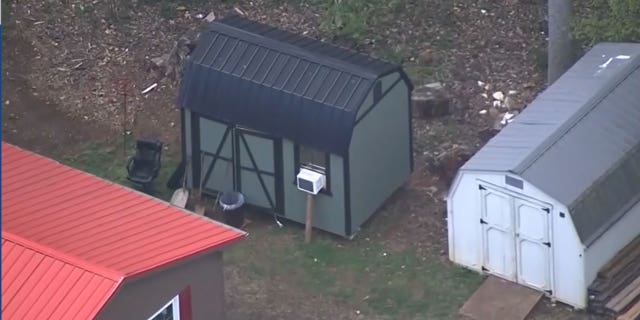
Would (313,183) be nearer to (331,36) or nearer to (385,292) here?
(385,292)

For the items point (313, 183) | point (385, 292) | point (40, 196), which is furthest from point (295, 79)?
point (40, 196)

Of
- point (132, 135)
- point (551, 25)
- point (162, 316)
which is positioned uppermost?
point (551, 25)

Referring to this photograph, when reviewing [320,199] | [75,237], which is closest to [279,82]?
[320,199]

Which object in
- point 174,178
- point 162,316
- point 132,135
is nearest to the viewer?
point 162,316

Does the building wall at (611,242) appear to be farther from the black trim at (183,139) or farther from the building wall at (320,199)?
the black trim at (183,139)

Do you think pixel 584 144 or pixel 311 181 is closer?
pixel 584 144

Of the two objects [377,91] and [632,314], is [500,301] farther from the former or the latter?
[377,91]

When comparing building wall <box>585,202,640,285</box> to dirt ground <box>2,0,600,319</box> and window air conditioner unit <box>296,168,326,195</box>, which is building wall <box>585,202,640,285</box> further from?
window air conditioner unit <box>296,168,326,195</box>

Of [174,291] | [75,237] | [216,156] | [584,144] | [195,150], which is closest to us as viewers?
[75,237]
